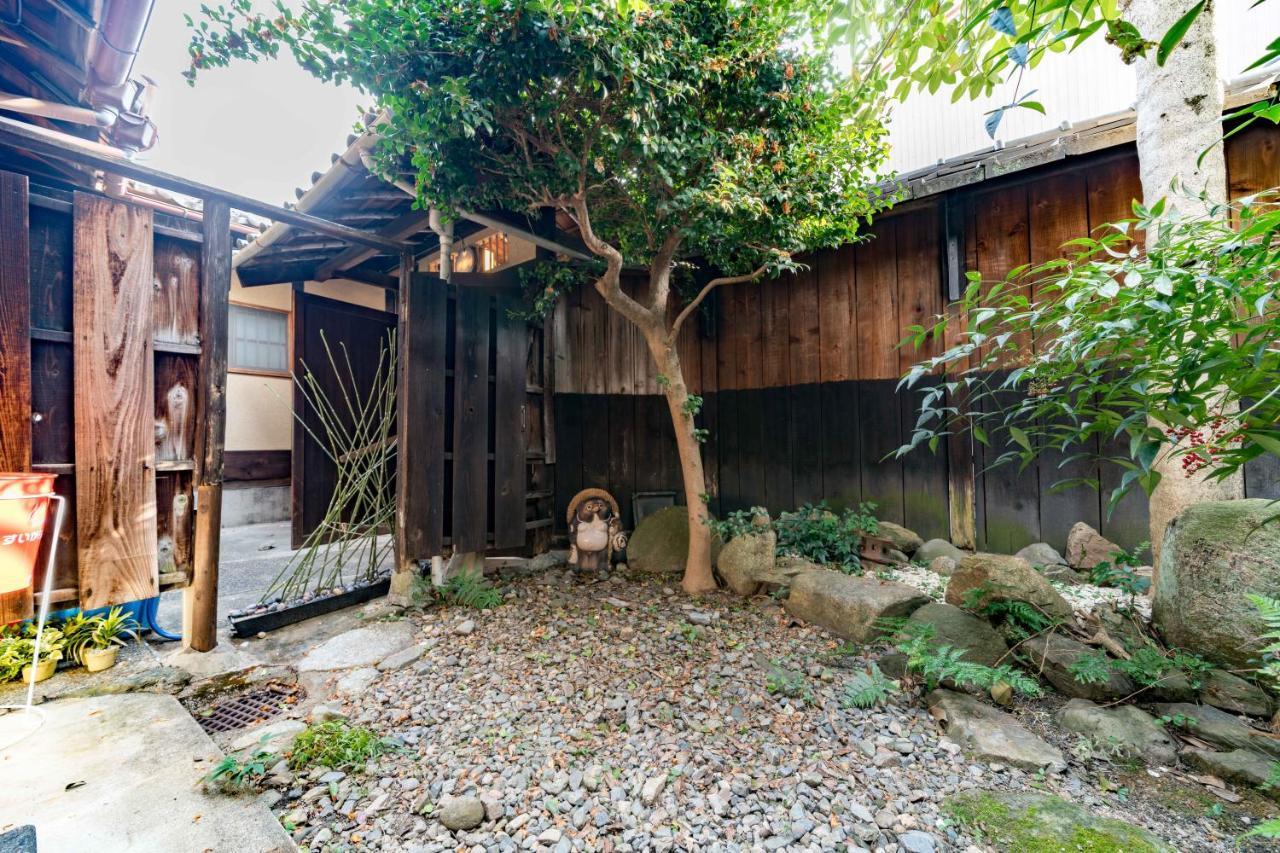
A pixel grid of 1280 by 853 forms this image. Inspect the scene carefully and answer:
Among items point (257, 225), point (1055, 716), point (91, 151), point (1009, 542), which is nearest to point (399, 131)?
point (91, 151)

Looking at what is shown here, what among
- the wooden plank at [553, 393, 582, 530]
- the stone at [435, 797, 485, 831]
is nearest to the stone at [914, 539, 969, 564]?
the wooden plank at [553, 393, 582, 530]

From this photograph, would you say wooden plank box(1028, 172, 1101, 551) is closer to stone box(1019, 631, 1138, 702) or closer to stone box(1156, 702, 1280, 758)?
stone box(1019, 631, 1138, 702)

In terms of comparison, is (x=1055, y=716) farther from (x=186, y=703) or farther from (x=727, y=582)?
(x=186, y=703)

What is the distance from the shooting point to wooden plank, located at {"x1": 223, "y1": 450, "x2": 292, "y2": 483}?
5477 mm

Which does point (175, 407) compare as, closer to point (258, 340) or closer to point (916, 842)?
point (916, 842)

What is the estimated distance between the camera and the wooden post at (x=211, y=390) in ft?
7.80

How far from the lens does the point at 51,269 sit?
78.4 inches

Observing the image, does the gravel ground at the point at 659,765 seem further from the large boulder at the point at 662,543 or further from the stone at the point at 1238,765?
the large boulder at the point at 662,543

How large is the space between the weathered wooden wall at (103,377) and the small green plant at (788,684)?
2.82 meters

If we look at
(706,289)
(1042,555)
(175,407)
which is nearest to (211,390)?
(175,407)

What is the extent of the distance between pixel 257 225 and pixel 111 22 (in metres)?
2.52

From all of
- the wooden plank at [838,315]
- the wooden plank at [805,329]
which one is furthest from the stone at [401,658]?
the wooden plank at [838,315]

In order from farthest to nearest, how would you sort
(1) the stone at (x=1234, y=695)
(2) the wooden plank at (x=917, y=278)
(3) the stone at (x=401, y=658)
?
(2) the wooden plank at (x=917, y=278), (3) the stone at (x=401, y=658), (1) the stone at (x=1234, y=695)

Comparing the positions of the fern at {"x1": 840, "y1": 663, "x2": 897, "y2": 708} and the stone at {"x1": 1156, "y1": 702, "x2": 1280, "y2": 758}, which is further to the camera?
the fern at {"x1": 840, "y1": 663, "x2": 897, "y2": 708}
